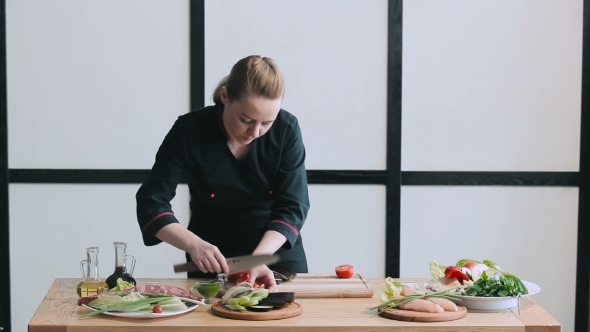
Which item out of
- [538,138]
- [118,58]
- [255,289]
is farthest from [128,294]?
[538,138]

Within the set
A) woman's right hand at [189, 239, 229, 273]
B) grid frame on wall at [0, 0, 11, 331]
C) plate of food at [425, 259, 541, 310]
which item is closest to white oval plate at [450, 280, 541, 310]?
plate of food at [425, 259, 541, 310]

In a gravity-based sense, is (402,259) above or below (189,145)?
below

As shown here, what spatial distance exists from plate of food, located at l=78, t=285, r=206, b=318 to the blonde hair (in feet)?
2.01

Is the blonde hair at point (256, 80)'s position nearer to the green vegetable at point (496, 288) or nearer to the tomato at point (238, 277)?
the tomato at point (238, 277)

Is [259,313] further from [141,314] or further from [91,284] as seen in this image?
[91,284]

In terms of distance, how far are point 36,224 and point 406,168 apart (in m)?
1.91

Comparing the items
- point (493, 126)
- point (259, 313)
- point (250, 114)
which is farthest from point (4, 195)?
point (493, 126)

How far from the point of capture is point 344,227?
13.0 feet

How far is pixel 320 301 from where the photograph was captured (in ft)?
7.24

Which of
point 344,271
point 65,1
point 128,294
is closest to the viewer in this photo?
point 128,294

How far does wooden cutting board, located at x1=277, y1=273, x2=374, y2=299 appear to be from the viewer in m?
2.25

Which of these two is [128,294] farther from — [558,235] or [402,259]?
[558,235]

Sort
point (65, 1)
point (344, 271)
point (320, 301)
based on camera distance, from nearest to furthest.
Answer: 1. point (320, 301)
2. point (344, 271)
3. point (65, 1)

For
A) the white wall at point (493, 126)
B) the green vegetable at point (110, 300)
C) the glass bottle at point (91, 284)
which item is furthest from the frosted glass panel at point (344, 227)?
the green vegetable at point (110, 300)
